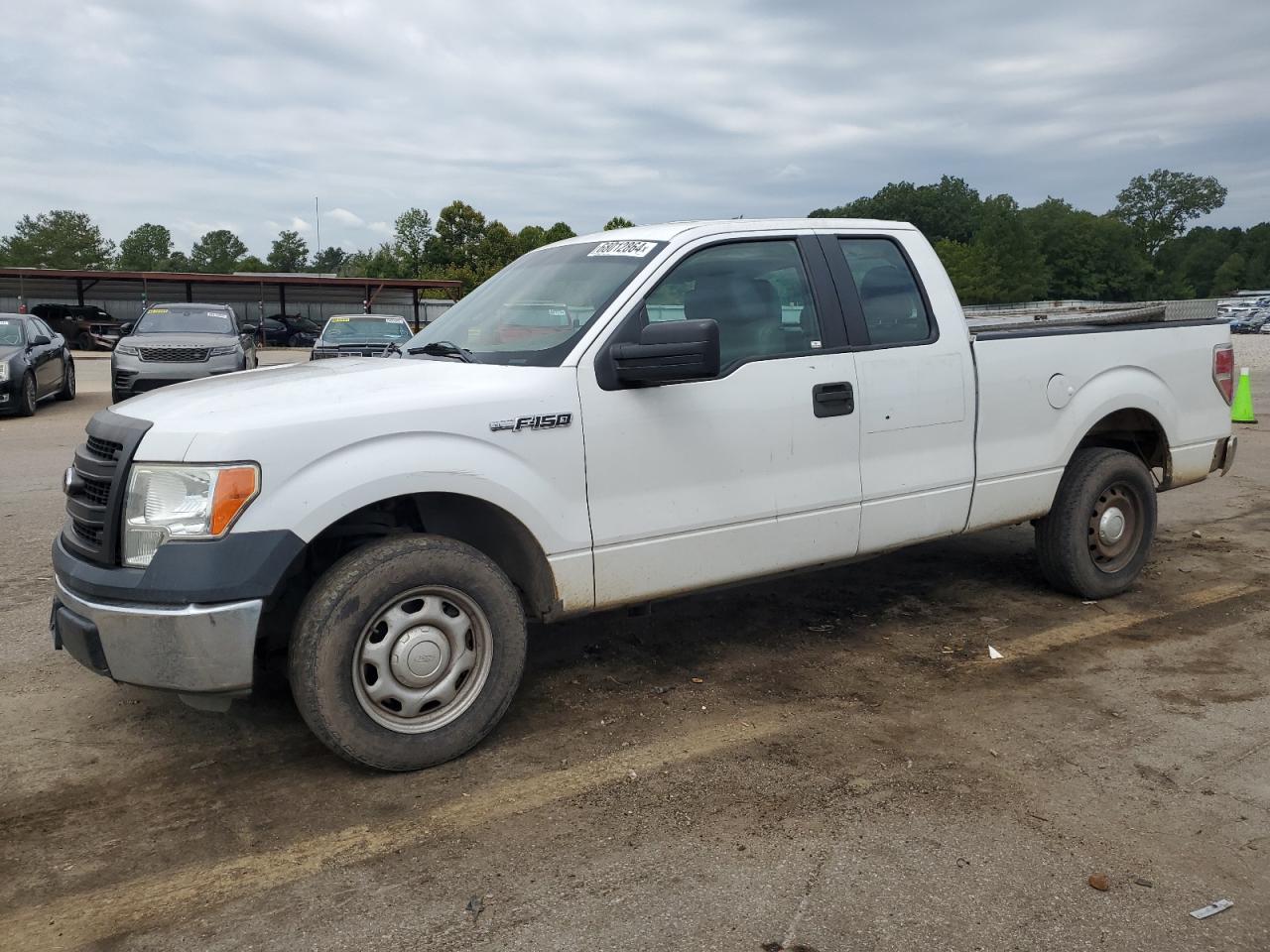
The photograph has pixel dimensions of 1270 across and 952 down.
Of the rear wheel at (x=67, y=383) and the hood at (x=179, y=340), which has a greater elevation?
the hood at (x=179, y=340)

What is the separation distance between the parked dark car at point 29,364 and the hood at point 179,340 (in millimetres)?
1190

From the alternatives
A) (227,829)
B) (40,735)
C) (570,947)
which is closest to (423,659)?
(227,829)

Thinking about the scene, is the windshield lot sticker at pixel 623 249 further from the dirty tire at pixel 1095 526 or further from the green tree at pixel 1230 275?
the green tree at pixel 1230 275

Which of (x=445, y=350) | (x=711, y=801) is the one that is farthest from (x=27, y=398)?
(x=711, y=801)

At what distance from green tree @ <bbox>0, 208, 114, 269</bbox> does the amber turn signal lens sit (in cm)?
9801

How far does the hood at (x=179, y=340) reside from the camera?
1577 centimetres

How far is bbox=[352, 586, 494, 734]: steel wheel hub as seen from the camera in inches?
142

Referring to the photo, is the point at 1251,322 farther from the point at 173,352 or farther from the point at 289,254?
the point at 289,254

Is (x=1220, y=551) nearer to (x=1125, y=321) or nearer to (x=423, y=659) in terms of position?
(x=1125, y=321)

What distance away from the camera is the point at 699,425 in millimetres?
4188

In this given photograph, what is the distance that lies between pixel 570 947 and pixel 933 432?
300 centimetres

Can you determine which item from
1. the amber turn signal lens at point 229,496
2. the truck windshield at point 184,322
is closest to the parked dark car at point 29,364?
the truck windshield at point 184,322

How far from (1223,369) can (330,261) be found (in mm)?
149534

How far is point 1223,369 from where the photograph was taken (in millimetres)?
6078
